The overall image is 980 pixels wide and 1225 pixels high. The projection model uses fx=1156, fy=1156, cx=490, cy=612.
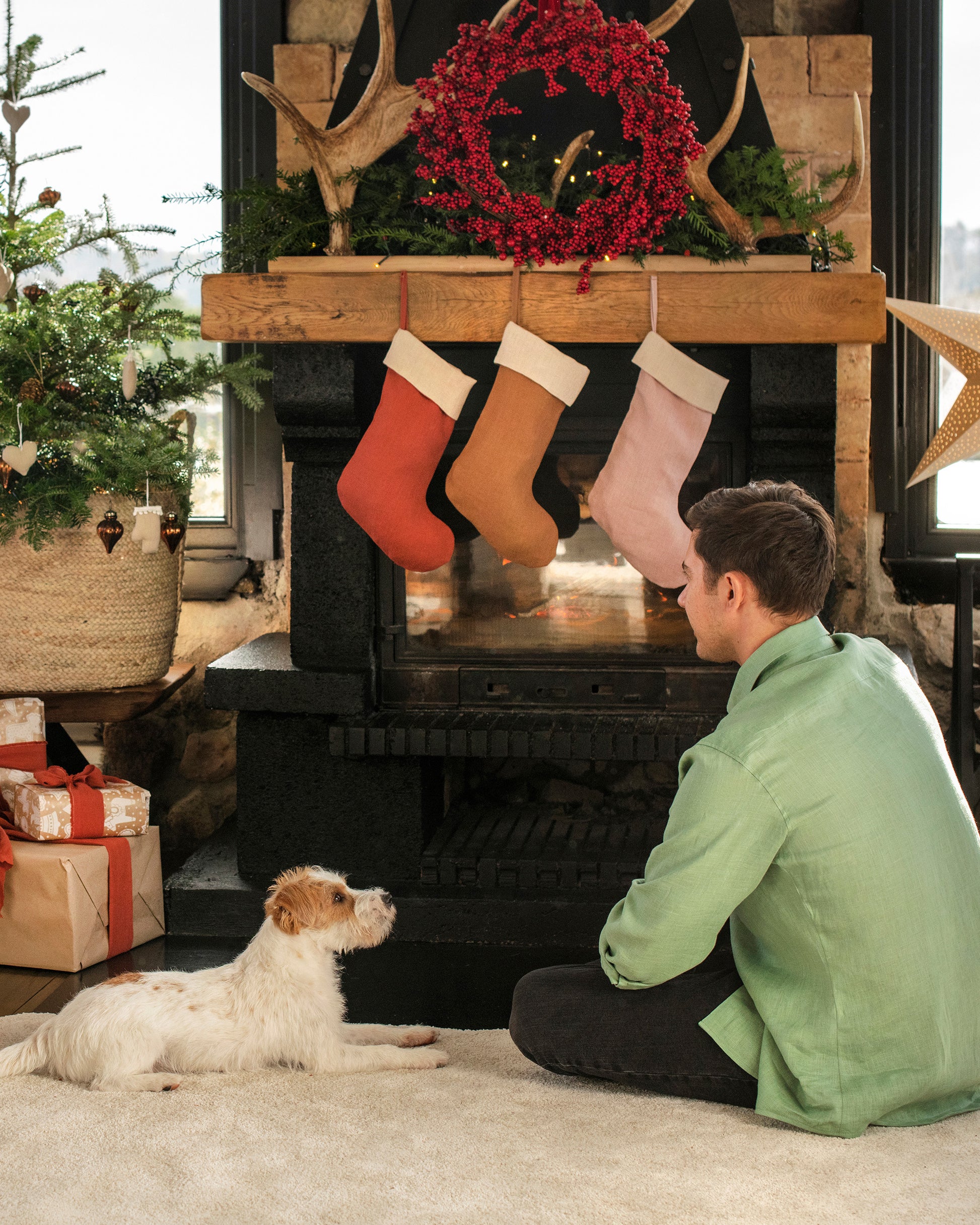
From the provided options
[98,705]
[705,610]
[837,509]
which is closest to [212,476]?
[98,705]

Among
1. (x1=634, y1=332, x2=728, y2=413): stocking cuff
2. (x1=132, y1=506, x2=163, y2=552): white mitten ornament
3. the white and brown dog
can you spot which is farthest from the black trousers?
(x1=132, y1=506, x2=163, y2=552): white mitten ornament

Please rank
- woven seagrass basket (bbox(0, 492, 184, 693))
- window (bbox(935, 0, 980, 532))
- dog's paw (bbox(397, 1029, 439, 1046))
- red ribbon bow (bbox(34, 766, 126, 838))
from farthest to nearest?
1. window (bbox(935, 0, 980, 532))
2. woven seagrass basket (bbox(0, 492, 184, 693))
3. red ribbon bow (bbox(34, 766, 126, 838))
4. dog's paw (bbox(397, 1029, 439, 1046))

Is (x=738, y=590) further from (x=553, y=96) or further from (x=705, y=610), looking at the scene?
(x=553, y=96)

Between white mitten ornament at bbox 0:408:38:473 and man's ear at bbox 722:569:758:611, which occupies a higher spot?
white mitten ornament at bbox 0:408:38:473

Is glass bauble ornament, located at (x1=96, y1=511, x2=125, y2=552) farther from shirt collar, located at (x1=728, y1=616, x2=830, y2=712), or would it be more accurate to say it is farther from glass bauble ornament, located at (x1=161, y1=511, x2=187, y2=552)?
shirt collar, located at (x1=728, y1=616, x2=830, y2=712)

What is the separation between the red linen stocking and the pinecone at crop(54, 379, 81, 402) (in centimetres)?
76

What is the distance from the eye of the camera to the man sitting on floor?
59.3 inches

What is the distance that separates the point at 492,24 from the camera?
2.56 m

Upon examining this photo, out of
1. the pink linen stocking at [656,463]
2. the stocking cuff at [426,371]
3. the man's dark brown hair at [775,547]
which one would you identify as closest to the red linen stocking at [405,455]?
the stocking cuff at [426,371]

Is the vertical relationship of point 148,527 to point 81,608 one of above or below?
above

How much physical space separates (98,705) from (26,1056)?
1258 mm

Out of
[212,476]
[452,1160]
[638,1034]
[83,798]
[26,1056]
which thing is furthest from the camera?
[212,476]

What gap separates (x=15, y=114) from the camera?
292 cm

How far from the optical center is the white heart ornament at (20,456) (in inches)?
109
